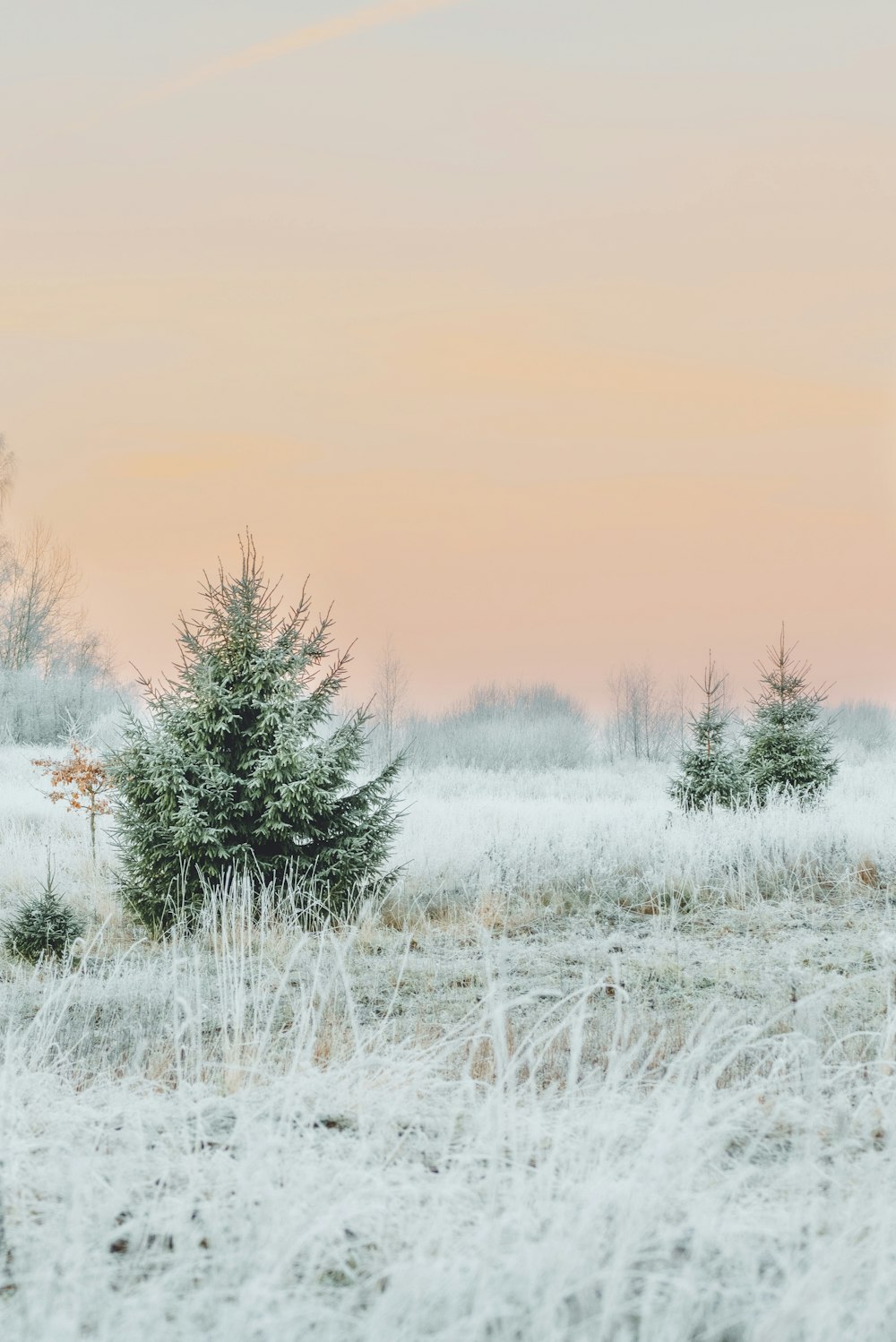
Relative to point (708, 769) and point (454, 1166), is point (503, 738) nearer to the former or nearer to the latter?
point (708, 769)

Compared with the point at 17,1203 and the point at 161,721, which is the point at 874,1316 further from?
the point at 161,721

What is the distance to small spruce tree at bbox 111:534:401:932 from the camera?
819cm

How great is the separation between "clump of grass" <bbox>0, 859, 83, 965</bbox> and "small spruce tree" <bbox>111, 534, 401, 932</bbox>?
625mm

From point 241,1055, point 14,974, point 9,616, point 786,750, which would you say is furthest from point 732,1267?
point 9,616

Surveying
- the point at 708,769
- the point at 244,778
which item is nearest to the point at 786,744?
the point at 708,769

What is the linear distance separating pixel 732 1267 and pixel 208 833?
19.4ft

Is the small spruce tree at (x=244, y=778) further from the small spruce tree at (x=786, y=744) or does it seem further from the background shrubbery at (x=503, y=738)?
the background shrubbery at (x=503, y=738)

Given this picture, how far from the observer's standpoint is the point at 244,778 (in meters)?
8.49

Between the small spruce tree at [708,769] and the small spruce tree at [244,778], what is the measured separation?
21.9ft

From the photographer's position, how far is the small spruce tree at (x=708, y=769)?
14078 millimetres

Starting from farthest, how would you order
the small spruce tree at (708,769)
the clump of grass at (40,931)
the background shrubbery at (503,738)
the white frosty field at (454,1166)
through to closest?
1. the background shrubbery at (503,738)
2. the small spruce tree at (708,769)
3. the clump of grass at (40,931)
4. the white frosty field at (454,1166)

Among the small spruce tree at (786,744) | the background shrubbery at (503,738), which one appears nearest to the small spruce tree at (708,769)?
the small spruce tree at (786,744)

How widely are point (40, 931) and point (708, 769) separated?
9316 mm

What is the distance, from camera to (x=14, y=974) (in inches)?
274
